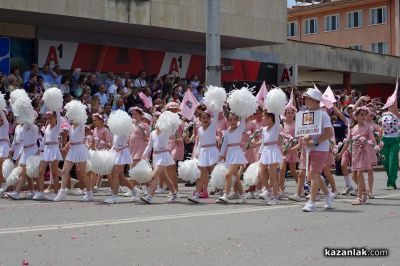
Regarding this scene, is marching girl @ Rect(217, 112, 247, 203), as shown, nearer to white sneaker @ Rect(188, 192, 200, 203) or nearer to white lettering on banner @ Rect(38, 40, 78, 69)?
white sneaker @ Rect(188, 192, 200, 203)

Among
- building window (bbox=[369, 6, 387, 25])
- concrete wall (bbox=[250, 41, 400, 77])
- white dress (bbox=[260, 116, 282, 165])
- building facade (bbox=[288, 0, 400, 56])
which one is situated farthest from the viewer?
building window (bbox=[369, 6, 387, 25])

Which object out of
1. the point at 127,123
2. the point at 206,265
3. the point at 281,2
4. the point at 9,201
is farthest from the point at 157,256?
the point at 281,2

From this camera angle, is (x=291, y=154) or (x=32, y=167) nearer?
(x=32, y=167)

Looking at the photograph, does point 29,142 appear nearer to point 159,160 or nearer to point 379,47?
point 159,160

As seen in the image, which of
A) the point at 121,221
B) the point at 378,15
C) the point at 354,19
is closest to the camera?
the point at 121,221

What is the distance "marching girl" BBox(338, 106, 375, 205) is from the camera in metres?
13.3

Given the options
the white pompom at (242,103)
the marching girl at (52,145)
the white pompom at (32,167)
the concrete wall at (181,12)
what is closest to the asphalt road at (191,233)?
the white pompom at (32,167)

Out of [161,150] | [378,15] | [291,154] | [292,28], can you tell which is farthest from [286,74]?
[292,28]

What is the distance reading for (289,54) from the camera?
114 ft

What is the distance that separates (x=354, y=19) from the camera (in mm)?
64312

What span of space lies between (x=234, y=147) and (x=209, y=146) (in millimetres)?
485

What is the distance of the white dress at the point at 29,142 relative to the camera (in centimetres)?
1472

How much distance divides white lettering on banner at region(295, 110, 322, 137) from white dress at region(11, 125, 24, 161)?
237 inches

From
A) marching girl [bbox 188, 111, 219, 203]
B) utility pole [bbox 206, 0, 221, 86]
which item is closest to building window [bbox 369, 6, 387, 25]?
utility pole [bbox 206, 0, 221, 86]
